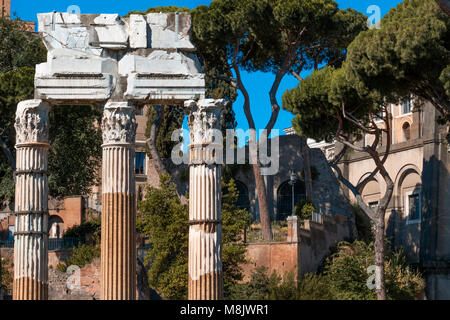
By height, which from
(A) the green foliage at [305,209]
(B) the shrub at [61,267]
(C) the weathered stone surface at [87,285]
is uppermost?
(A) the green foliage at [305,209]

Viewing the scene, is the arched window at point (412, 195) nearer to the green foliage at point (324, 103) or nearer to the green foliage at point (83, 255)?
the green foliage at point (324, 103)

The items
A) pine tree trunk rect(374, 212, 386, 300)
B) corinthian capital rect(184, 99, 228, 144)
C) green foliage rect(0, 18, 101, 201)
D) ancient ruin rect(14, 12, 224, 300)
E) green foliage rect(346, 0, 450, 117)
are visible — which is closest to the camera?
ancient ruin rect(14, 12, 224, 300)

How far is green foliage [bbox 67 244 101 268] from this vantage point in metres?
33.8

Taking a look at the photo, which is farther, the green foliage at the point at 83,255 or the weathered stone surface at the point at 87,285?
the green foliage at the point at 83,255

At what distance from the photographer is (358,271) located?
31828 mm

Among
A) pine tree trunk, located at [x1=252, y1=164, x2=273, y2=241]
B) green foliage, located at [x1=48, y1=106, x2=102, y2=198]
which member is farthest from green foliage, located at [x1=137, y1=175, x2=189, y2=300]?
green foliage, located at [x1=48, y1=106, x2=102, y2=198]

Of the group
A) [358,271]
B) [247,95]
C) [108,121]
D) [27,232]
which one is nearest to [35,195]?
[27,232]

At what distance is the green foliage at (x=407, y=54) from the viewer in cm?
2506

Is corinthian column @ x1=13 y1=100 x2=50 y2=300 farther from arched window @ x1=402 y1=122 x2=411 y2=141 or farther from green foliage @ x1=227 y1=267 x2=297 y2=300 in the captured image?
arched window @ x1=402 y1=122 x2=411 y2=141

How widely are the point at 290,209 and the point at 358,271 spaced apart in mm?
9948

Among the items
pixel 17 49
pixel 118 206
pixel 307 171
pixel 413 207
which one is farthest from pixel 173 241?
pixel 413 207

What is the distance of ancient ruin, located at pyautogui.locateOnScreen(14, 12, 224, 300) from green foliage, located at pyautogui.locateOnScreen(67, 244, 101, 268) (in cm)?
1307

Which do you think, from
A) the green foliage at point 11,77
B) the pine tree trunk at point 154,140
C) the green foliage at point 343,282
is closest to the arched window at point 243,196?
the pine tree trunk at point 154,140

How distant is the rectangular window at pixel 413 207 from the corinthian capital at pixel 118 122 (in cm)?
2319
